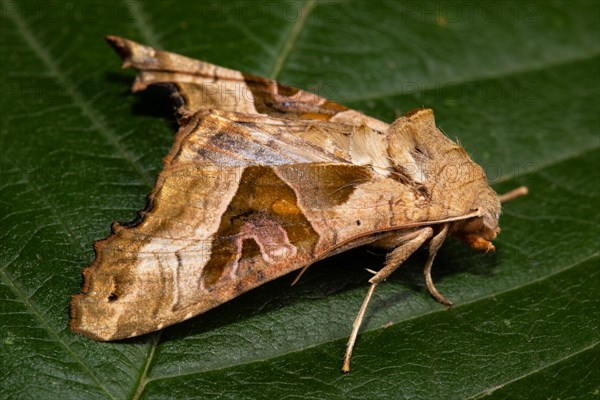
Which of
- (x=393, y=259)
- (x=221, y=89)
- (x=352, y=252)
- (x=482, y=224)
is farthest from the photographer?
(x=221, y=89)

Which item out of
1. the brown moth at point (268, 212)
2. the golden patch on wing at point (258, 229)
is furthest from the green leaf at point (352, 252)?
the golden patch on wing at point (258, 229)

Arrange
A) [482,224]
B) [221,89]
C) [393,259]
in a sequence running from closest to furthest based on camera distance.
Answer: [393,259], [482,224], [221,89]

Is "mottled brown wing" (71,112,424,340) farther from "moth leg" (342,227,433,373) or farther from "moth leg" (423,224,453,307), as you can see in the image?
"moth leg" (423,224,453,307)

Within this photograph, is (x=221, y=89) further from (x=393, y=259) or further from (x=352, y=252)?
(x=393, y=259)

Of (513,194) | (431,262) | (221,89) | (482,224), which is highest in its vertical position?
(221,89)

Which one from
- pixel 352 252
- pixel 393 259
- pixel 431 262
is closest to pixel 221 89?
pixel 352 252

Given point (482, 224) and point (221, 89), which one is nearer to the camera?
point (482, 224)

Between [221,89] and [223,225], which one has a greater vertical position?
[221,89]
